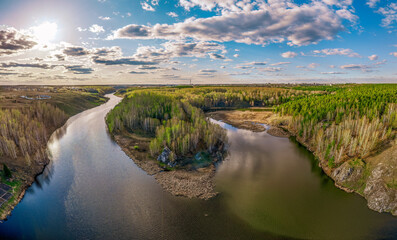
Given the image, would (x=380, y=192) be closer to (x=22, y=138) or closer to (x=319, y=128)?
(x=319, y=128)

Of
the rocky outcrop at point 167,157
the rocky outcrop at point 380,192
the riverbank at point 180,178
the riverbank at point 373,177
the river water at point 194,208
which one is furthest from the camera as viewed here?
the rocky outcrop at point 167,157

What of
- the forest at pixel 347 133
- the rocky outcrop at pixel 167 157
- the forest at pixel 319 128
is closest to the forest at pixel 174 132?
the forest at pixel 319 128

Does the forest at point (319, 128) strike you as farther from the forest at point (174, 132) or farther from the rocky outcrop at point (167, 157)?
the rocky outcrop at point (167, 157)

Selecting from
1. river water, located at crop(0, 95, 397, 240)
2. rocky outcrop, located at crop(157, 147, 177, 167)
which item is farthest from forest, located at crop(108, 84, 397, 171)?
river water, located at crop(0, 95, 397, 240)

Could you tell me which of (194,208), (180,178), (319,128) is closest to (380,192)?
(194,208)

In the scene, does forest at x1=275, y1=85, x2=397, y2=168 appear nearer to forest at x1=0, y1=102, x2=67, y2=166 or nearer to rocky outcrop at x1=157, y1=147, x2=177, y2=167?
rocky outcrop at x1=157, y1=147, x2=177, y2=167

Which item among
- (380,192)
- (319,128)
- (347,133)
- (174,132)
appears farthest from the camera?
(319,128)
